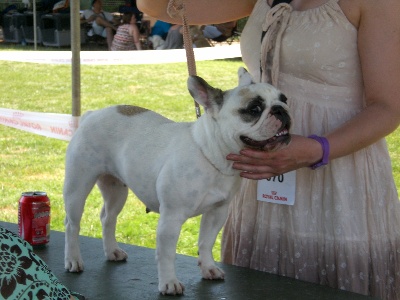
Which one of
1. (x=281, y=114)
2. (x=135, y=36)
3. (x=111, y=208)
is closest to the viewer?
(x=281, y=114)

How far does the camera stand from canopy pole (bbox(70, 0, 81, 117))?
4090mm

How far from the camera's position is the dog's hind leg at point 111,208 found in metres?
A: 1.82

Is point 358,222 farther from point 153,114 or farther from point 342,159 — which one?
point 153,114

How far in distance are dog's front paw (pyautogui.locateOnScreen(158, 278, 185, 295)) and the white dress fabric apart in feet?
1.18

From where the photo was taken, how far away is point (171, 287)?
1.54 metres

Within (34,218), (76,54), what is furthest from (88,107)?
(34,218)

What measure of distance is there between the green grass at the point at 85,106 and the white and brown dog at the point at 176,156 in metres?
2.14

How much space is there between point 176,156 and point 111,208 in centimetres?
40

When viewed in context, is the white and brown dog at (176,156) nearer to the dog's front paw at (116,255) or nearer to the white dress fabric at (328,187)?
the dog's front paw at (116,255)

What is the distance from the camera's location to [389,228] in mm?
1744

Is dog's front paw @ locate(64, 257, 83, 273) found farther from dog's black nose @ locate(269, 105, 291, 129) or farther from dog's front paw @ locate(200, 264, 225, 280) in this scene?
dog's black nose @ locate(269, 105, 291, 129)

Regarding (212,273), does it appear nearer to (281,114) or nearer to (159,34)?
(281,114)

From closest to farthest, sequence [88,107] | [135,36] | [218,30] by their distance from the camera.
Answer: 1. [88,107]
2. [135,36]
3. [218,30]

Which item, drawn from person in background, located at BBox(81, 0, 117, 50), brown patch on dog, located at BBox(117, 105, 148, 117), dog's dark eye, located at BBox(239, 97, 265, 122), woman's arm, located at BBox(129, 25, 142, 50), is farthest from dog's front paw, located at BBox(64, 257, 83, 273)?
person in background, located at BBox(81, 0, 117, 50)
